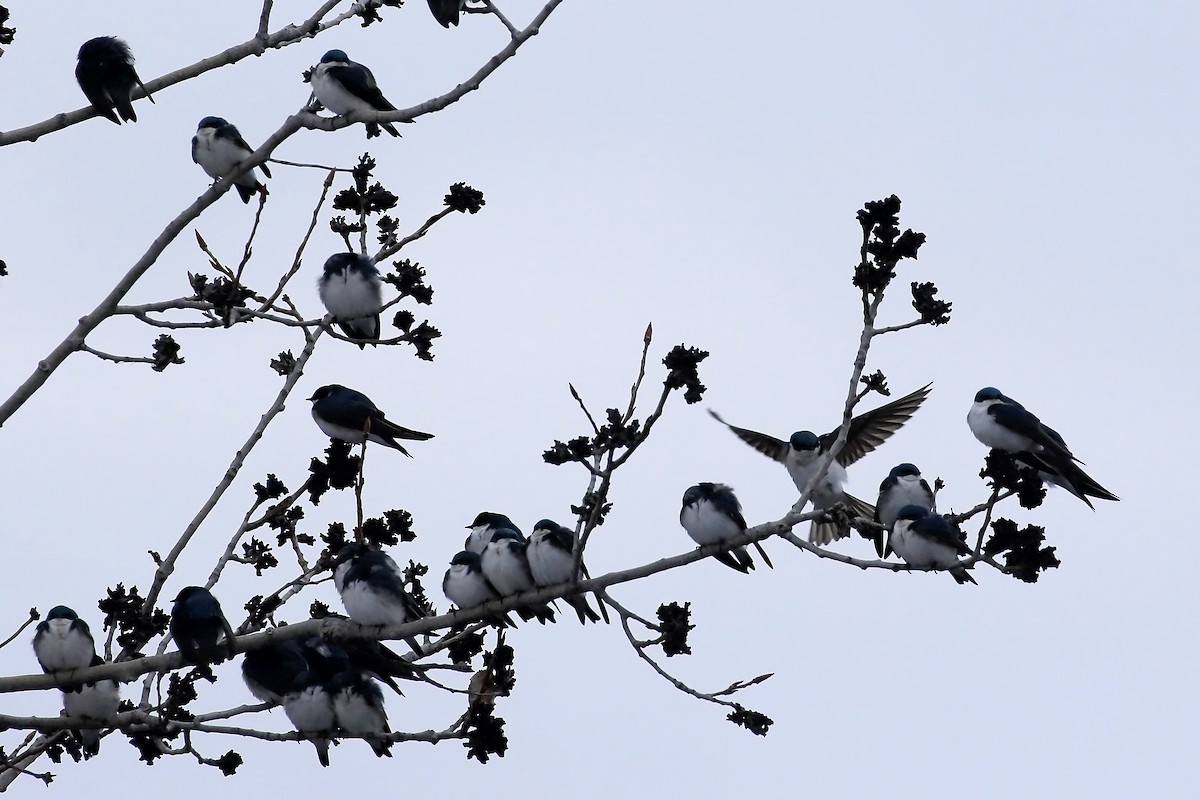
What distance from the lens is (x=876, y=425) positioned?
12.6 meters

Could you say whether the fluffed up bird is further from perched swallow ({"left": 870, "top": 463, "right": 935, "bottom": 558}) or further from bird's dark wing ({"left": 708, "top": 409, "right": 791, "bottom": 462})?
bird's dark wing ({"left": 708, "top": 409, "right": 791, "bottom": 462})

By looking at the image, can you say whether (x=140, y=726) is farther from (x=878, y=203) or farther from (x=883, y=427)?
(x=883, y=427)

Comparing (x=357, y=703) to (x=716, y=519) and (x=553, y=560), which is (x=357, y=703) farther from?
(x=716, y=519)

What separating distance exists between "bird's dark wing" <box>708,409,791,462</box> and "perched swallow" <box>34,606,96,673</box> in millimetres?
6253

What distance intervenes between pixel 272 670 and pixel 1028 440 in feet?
15.2

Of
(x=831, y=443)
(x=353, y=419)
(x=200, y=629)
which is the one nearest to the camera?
(x=200, y=629)

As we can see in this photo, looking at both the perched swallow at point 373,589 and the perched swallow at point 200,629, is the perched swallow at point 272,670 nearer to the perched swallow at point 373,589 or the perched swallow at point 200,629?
the perched swallow at point 373,589

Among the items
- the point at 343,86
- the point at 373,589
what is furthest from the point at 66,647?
the point at 343,86

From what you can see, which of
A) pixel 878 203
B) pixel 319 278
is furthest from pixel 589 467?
pixel 319 278

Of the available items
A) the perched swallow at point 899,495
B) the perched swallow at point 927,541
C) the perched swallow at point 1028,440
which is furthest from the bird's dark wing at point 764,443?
the perched swallow at point 927,541

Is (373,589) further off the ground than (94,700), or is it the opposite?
(94,700)

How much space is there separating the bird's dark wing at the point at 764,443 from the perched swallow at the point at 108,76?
20.3 ft

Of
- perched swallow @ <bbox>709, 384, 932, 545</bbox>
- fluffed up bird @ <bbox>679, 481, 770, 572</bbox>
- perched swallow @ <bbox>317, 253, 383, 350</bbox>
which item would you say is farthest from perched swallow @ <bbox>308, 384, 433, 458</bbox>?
perched swallow @ <bbox>709, 384, 932, 545</bbox>

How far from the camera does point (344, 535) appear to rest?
7410mm
